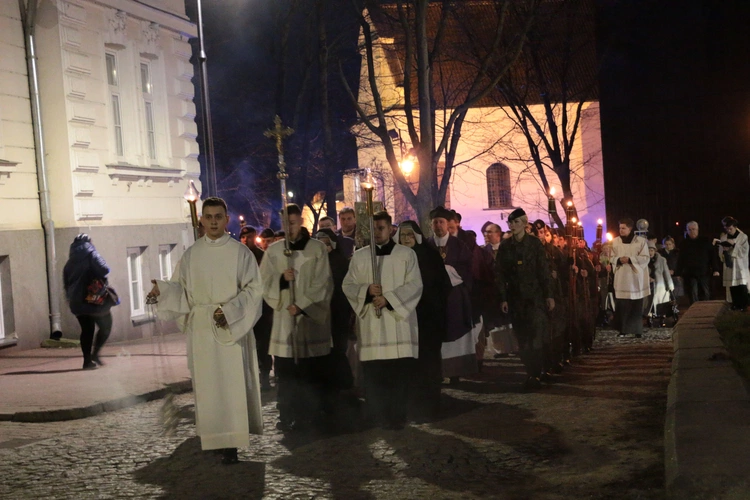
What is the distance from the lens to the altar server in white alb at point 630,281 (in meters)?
17.6

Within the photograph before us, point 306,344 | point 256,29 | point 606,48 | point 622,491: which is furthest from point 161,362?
point 606,48

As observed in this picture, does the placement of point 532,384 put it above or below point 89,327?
below

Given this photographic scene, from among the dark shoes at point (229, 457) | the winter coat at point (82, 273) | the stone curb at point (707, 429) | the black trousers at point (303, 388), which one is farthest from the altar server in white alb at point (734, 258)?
the dark shoes at point (229, 457)

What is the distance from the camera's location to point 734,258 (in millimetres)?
19375

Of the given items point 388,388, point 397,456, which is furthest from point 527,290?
point 397,456

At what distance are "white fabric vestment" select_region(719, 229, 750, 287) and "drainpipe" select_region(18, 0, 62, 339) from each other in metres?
11.6

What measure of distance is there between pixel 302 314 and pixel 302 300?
0.42 feet

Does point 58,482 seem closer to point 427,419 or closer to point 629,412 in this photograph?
point 427,419

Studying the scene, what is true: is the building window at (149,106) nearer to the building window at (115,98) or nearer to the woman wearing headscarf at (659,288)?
the building window at (115,98)

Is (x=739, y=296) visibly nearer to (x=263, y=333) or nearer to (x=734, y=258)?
(x=734, y=258)

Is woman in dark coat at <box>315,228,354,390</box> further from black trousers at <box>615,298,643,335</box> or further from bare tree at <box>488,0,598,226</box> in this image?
bare tree at <box>488,0,598,226</box>

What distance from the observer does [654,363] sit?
13.2 metres

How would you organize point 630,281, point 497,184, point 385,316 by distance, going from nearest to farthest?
point 385,316
point 630,281
point 497,184

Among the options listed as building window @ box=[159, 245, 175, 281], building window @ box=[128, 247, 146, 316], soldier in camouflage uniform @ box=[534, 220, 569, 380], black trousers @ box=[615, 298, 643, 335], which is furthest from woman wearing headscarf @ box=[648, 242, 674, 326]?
building window @ box=[128, 247, 146, 316]
